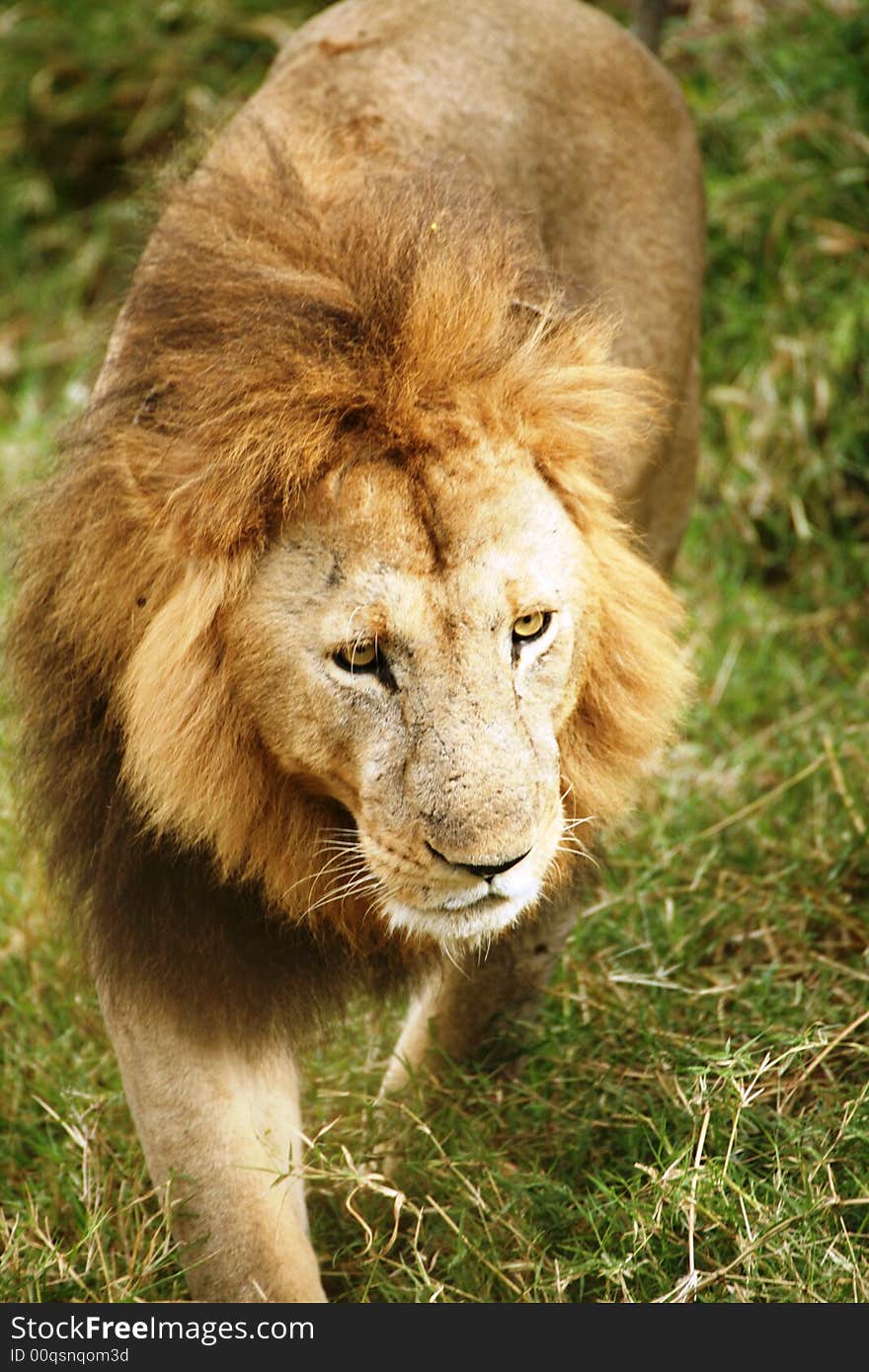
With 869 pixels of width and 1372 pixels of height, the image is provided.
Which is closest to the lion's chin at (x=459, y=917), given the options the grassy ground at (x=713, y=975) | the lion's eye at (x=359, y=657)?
the lion's eye at (x=359, y=657)

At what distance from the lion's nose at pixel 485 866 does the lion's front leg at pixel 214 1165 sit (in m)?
0.66

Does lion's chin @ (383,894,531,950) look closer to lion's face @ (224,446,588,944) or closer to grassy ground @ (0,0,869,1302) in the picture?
lion's face @ (224,446,588,944)

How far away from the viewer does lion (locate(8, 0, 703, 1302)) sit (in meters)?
2.61

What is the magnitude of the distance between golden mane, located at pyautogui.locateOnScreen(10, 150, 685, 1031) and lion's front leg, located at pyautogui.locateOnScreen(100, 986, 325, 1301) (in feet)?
0.45

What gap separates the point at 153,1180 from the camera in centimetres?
299

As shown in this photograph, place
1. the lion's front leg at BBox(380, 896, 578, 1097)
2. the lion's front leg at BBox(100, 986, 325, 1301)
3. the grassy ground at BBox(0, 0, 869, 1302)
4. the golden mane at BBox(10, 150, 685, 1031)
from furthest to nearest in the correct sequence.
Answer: the lion's front leg at BBox(380, 896, 578, 1097) → the grassy ground at BBox(0, 0, 869, 1302) → the lion's front leg at BBox(100, 986, 325, 1301) → the golden mane at BBox(10, 150, 685, 1031)

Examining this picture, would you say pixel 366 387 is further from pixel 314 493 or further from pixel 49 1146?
pixel 49 1146

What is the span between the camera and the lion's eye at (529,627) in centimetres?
268

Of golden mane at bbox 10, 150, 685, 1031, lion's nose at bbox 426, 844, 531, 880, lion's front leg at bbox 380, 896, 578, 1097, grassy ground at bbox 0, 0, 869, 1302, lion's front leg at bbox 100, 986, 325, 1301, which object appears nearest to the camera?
lion's nose at bbox 426, 844, 531, 880

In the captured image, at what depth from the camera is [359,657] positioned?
2.60m

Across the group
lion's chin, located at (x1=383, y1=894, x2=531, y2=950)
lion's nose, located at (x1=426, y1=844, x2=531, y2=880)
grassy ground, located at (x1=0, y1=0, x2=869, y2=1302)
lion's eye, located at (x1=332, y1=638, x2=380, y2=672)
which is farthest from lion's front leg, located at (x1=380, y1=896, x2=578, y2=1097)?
lion's eye, located at (x1=332, y1=638, x2=380, y2=672)

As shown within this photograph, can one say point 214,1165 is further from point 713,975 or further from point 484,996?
point 713,975

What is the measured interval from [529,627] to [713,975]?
1478 millimetres

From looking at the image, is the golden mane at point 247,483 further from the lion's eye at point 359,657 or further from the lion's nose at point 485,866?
the lion's nose at point 485,866
